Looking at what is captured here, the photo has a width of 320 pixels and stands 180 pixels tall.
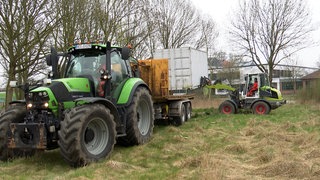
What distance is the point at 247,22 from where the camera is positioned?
31.0 metres

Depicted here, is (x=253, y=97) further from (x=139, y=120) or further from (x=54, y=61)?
(x=54, y=61)

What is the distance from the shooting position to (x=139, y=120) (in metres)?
9.66

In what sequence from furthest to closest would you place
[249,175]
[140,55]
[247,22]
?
[247,22]
[140,55]
[249,175]

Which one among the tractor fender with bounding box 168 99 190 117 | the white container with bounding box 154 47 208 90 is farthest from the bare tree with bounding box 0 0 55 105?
the tractor fender with bounding box 168 99 190 117

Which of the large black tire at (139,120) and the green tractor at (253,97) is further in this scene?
the green tractor at (253,97)

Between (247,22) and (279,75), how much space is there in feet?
112

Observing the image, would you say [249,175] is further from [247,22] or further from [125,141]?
[247,22]

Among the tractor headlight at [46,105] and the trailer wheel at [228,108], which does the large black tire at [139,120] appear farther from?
the trailer wheel at [228,108]

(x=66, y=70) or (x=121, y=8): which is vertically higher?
(x=121, y=8)

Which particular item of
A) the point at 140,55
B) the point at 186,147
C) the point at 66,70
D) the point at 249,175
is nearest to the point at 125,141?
the point at 186,147

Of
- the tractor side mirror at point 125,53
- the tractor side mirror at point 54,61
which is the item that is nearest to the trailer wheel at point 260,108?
the tractor side mirror at point 125,53

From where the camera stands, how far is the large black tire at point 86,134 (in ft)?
22.0

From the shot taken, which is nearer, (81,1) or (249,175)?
(249,175)

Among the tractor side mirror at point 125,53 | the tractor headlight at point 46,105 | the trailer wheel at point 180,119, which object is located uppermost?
the tractor side mirror at point 125,53
